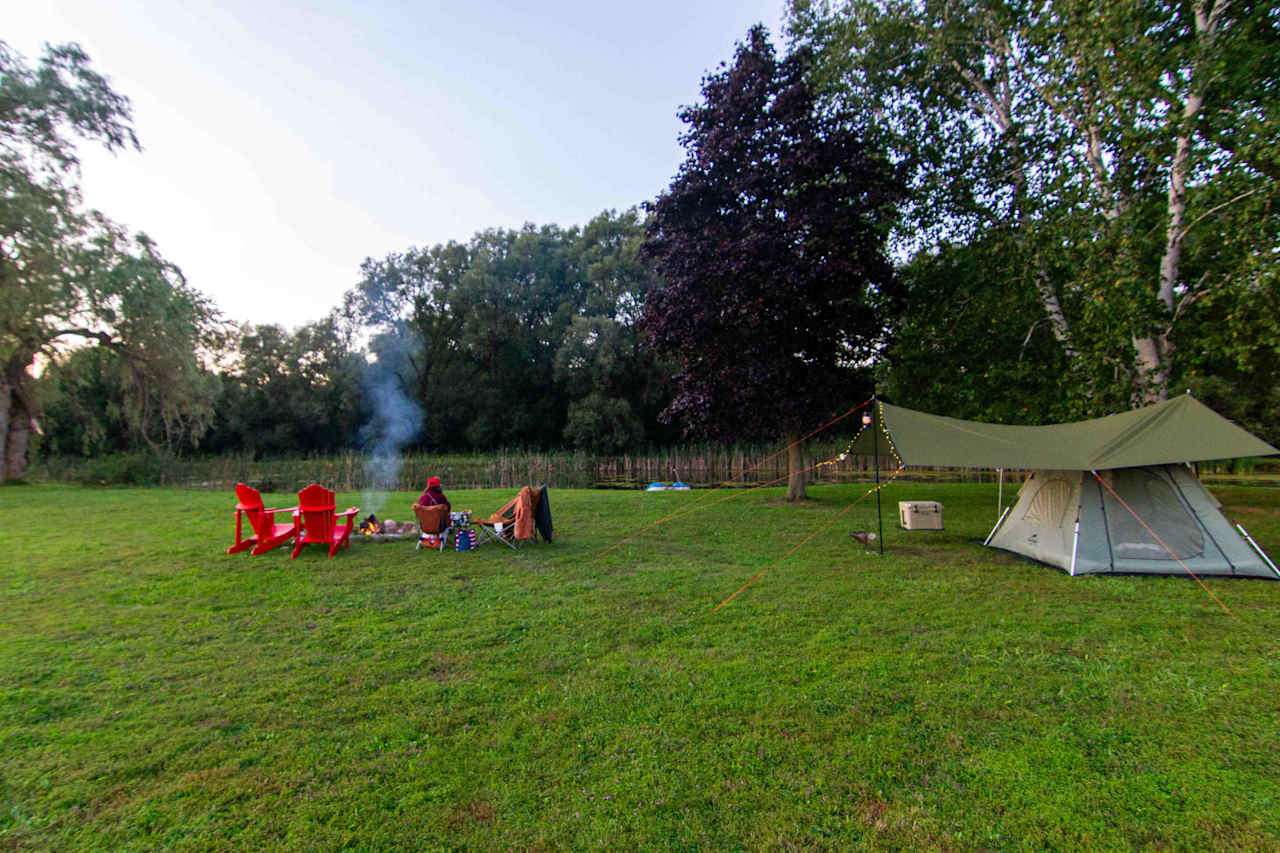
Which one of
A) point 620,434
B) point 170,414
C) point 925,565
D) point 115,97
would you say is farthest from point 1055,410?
point 115,97

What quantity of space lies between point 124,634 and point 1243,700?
714 centimetres

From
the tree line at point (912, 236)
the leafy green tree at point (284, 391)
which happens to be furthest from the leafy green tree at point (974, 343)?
the leafy green tree at point (284, 391)

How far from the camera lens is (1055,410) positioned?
10992mm

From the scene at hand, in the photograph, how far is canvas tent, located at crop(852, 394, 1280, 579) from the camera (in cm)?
647

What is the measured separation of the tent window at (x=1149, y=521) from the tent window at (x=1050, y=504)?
399 millimetres

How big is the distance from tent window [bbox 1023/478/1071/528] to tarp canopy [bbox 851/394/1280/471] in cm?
52

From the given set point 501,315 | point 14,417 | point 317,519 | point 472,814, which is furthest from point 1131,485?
point 501,315

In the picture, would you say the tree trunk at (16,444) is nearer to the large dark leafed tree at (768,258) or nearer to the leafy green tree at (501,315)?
the leafy green tree at (501,315)

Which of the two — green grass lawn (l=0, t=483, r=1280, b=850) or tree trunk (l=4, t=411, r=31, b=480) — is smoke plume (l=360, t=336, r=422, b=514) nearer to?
tree trunk (l=4, t=411, r=31, b=480)

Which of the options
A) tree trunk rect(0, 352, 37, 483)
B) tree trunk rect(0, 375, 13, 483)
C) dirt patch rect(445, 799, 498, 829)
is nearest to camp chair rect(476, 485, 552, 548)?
dirt patch rect(445, 799, 498, 829)

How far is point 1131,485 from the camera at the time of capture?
270 inches

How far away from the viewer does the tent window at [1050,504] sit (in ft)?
23.6

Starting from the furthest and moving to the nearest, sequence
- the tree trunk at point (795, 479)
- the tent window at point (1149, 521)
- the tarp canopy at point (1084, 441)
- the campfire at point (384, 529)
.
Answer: the tree trunk at point (795, 479) → the campfire at point (384, 529) → the tent window at point (1149, 521) → the tarp canopy at point (1084, 441)

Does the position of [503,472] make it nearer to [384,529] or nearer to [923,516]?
[384,529]
